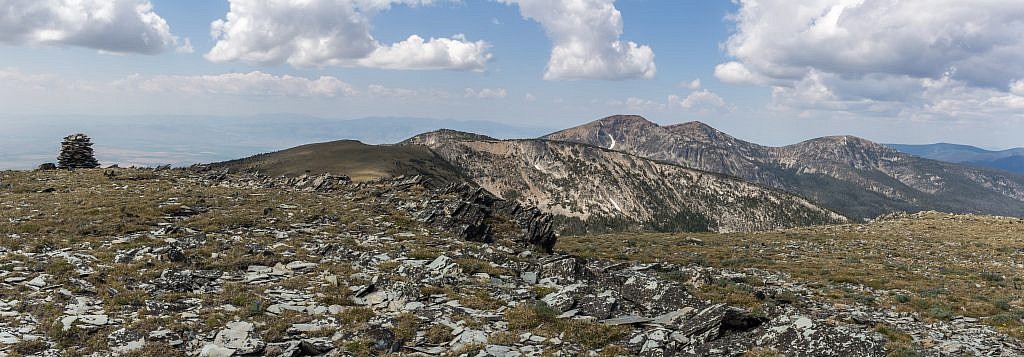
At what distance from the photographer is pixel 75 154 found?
70250 millimetres

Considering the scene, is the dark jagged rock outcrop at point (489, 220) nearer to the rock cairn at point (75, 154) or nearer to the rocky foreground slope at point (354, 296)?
the rocky foreground slope at point (354, 296)

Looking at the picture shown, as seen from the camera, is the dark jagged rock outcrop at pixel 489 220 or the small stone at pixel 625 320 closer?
the small stone at pixel 625 320

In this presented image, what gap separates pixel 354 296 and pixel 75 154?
255 feet

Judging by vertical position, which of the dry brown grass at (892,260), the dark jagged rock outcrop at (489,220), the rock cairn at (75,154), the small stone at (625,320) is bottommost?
the dry brown grass at (892,260)

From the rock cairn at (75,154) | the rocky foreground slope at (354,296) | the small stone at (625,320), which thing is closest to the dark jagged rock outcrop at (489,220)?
the rocky foreground slope at (354,296)

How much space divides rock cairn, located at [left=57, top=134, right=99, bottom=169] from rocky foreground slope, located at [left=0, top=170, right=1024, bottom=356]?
46725 millimetres

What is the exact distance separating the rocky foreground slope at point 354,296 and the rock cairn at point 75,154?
46.7m

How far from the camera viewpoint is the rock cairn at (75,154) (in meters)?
69.3

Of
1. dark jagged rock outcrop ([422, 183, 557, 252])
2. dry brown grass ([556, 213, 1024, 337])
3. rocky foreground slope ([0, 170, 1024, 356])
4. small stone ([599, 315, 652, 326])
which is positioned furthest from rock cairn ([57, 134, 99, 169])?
small stone ([599, 315, 652, 326])

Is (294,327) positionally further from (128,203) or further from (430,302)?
(128,203)

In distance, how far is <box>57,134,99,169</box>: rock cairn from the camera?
69312 millimetres

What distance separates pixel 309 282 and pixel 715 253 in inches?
1334

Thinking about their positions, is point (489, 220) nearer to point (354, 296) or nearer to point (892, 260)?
point (354, 296)

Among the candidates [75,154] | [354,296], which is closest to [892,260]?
[354,296]
